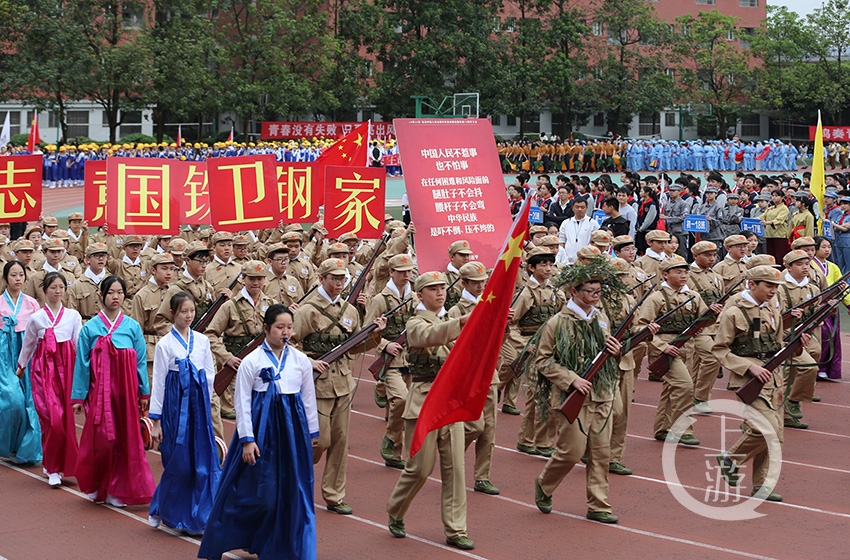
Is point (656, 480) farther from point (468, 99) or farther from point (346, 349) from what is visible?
point (468, 99)

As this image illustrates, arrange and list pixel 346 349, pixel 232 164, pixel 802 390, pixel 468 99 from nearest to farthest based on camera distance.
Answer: pixel 346 349
pixel 802 390
pixel 232 164
pixel 468 99

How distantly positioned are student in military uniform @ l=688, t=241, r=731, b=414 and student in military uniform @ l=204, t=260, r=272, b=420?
4.37 metres

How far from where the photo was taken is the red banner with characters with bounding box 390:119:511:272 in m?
12.3

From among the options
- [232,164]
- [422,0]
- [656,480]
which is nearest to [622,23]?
[422,0]

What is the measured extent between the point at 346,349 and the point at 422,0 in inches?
1697

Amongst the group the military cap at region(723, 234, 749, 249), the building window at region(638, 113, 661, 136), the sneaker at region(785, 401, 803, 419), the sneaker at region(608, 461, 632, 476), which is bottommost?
the sneaker at region(608, 461, 632, 476)

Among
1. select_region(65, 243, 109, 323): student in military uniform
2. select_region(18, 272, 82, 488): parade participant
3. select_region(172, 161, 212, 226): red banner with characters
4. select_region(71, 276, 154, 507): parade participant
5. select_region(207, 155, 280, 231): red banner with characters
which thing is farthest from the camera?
select_region(172, 161, 212, 226): red banner with characters

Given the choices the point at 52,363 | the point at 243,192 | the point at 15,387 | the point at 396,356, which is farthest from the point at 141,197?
the point at 396,356

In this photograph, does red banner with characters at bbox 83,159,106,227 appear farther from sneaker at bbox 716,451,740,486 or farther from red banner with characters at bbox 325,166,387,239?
sneaker at bbox 716,451,740,486

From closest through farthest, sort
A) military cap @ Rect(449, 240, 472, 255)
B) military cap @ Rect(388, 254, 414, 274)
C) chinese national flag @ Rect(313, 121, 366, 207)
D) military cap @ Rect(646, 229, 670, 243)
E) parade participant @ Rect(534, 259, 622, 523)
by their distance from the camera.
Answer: parade participant @ Rect(534, 259, 622, 523) → military cap @ Rect(388, 254, 414, 274) → military cap @ Rect(449, 240, 472, 255) → military cap @ Rect(646, 229, 670, 243) → chinese national flag @ Rect(313, 121, 366, 207)

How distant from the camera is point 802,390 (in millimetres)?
12438

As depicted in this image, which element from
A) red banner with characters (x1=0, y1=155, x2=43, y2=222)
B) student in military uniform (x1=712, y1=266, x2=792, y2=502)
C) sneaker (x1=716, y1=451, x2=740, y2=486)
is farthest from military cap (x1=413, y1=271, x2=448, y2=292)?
red banner with characters (x1=0, y1=155, x2=43, y2=222)

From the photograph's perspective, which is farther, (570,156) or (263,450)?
(570,156)

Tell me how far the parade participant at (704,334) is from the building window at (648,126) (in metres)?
47.6
